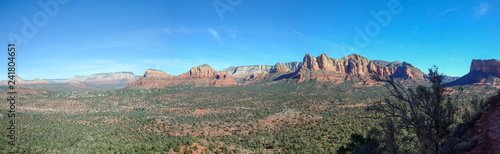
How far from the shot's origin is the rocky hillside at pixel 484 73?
83.3 meters

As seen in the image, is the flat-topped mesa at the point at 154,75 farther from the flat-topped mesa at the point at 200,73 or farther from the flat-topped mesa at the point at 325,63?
the flat-topped mesa at the point at 325,63

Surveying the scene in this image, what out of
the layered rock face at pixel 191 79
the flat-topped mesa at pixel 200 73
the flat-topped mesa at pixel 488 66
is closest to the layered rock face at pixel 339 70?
the flat-topped mesa at pixel 488 66

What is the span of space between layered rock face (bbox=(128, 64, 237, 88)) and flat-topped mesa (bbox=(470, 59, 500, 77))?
140 meters

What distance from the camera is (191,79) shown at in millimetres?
169625

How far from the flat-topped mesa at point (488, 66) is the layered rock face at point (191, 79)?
140426 millimetres

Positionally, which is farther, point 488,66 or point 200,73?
point 200,73

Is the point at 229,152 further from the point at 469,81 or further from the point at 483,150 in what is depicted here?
the point at 469,81

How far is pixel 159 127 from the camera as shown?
3194cm

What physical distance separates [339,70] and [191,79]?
4764 inches

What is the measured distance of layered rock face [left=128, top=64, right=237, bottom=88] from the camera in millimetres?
152250

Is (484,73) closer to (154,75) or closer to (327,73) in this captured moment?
(327,73)

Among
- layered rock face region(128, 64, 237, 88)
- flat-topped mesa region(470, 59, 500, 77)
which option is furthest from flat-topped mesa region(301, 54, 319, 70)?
flat-topped mesa region(470, 59, 500, 77)

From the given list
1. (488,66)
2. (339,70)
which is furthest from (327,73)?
(488,66)

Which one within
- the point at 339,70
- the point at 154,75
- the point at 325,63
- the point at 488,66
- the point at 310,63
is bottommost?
the point at 488,66
